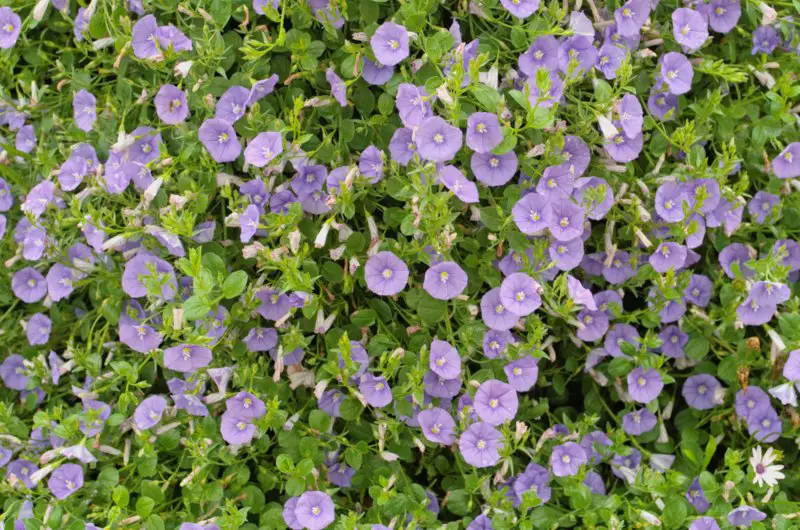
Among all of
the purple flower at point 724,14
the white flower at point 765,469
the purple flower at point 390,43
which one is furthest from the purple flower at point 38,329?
the purple flower at point 724,14

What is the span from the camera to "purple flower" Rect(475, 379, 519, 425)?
7.66 feet

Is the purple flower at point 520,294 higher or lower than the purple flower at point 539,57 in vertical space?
lower

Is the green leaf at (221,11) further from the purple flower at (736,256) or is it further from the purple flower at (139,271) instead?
the purple flower at (736,256)

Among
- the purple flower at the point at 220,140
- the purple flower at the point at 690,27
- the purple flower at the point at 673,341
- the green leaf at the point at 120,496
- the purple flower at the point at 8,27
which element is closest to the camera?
the green leaf at the point at 120,496

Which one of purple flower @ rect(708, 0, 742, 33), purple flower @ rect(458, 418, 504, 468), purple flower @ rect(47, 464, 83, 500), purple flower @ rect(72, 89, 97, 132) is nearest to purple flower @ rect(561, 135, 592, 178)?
purple flower @ rect(708, 0, 742, 33)

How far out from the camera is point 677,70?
8.36ft

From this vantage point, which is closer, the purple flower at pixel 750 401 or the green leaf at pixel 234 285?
the green leaf at pixel 234 285

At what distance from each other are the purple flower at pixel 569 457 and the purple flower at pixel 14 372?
1.83 meters

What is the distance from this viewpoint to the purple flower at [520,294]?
7.52 ft

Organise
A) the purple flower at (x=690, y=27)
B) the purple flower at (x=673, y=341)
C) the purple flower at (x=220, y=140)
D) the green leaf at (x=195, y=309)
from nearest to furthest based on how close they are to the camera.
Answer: the green leaf at (x=195, y=309) < the purple flower at (x=220, y=140) < the purple flower at (x=690, y=27) < the purple flower at (x=673, y=341)

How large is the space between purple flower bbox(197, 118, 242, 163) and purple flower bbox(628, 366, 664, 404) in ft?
4.60

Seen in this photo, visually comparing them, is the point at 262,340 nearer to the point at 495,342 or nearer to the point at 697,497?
the point at 495,342

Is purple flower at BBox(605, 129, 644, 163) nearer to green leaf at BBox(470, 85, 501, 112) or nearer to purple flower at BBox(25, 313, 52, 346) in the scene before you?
green leaf at BBox(470, 85, 501, 112)

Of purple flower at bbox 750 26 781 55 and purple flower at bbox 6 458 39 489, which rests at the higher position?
purple flower at bbox 750 26 781 55
